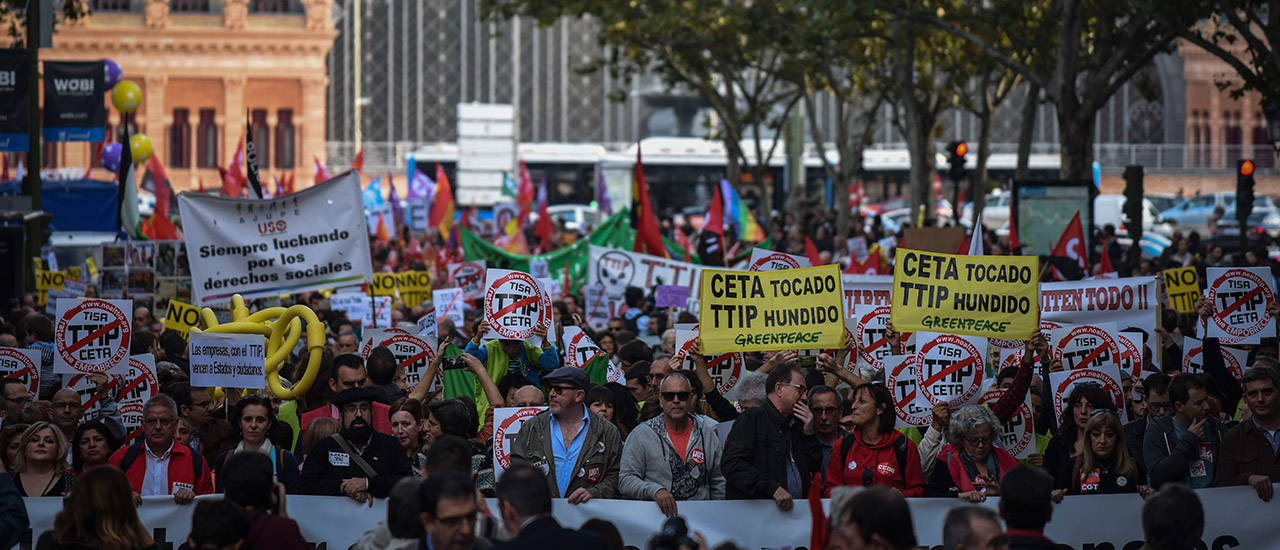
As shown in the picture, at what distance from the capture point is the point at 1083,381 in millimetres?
9227

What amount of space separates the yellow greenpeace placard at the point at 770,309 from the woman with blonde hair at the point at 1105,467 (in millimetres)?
1728

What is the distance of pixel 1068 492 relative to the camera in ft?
25.9

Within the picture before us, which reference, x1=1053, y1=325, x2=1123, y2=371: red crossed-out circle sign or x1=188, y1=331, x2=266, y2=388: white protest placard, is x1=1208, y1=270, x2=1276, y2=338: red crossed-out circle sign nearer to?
x1=1053, y1=325, x2=1123, y2=371: red crossed-out circle sign

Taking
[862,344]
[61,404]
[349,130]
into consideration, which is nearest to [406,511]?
[61,404]

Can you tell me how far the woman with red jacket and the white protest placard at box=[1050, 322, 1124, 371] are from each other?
269cm

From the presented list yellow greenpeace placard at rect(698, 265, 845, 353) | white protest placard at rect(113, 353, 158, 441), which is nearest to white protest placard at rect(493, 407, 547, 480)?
yellow greenpeace placard at rect(698, 265, 845, 353)

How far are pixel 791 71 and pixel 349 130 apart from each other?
2841cm

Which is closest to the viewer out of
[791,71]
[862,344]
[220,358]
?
[220,358]

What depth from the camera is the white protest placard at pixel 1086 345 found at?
995cm

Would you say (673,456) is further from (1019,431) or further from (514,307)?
(514,307)

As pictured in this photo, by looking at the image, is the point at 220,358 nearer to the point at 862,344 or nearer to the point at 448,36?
the point at 862,344

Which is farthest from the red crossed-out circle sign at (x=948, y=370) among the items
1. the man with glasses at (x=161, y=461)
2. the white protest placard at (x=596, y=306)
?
the white protest placard at (x=596, y=306)

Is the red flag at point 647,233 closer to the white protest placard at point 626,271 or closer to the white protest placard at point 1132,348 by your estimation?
the white protest placard at point 626,271

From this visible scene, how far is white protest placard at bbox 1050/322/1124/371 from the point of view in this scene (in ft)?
32.7
